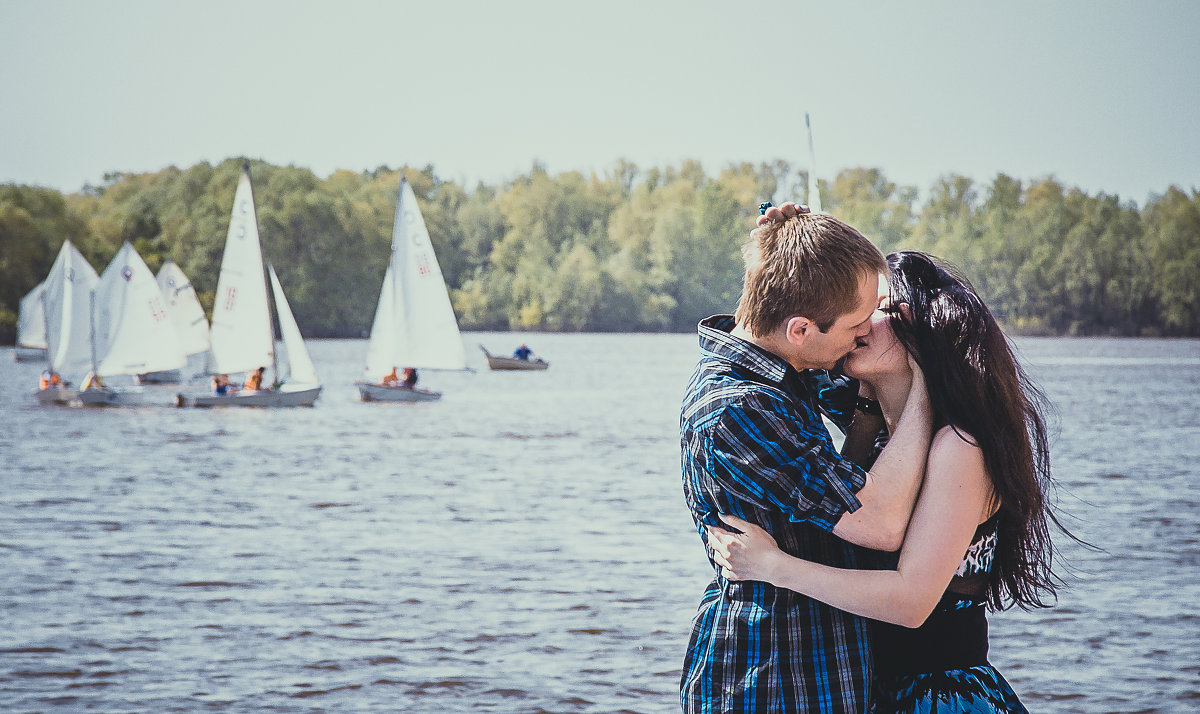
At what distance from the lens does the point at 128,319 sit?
37.2 m

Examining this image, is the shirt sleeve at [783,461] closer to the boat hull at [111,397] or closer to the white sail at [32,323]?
the boat hull at [111,397]

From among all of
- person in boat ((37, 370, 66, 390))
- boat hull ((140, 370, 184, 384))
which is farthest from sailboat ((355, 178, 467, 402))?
boat hull ((140, 370, 184, 384))

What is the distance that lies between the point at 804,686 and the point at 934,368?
681 mm

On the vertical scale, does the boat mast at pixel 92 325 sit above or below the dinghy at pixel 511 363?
above

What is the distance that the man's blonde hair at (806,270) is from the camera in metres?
2.35

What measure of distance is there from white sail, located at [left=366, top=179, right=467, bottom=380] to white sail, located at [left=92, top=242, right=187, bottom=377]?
7077 millimetres

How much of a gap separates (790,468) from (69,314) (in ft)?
125

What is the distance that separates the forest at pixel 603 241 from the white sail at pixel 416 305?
5504 cm

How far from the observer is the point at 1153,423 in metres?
28.6

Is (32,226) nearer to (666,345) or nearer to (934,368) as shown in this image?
(666,345)

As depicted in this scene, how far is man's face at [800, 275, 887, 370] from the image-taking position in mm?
2424

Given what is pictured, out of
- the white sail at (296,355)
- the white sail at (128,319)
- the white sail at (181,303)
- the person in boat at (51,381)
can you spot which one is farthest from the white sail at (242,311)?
the white sail at (181,303)

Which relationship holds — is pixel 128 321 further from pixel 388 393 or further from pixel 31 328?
pixel 31 328

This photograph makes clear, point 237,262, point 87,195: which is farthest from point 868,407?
Result: point 87,195
